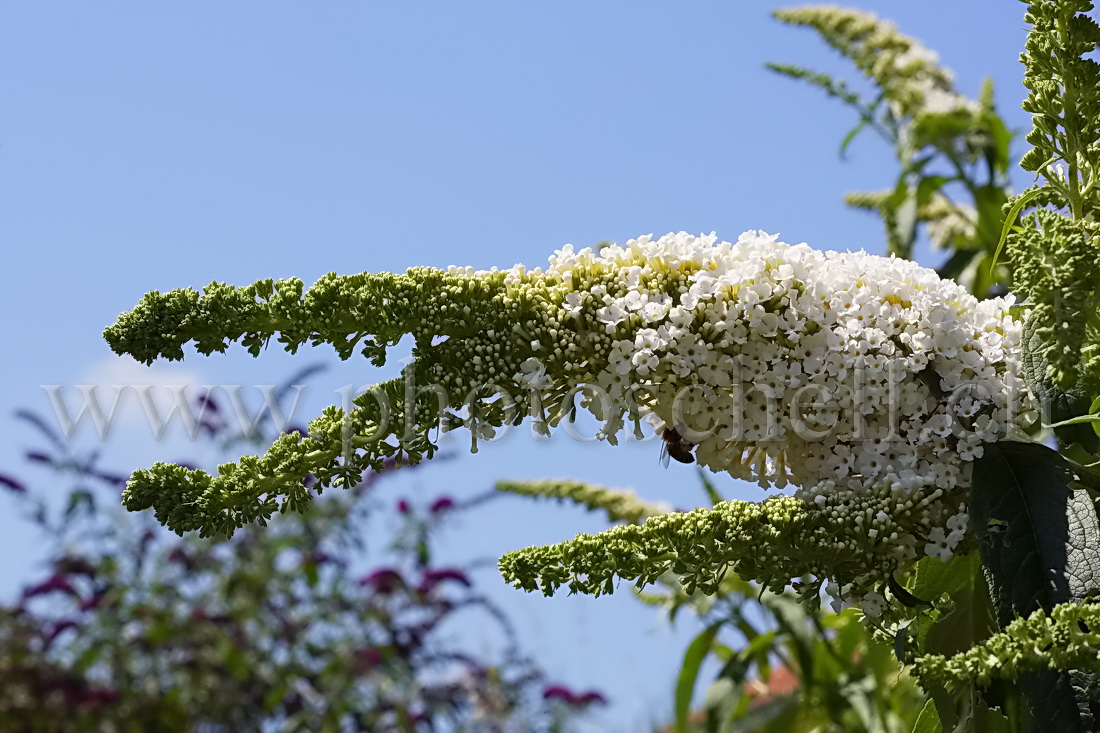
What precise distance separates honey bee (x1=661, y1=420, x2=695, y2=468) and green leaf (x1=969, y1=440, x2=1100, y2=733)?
1.00 ft

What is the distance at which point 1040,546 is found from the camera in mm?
994

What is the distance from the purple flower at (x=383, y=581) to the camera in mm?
3340

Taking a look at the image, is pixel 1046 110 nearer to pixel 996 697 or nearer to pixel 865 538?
pixel 865 538

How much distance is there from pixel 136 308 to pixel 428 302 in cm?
29

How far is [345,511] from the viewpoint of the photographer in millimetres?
3404

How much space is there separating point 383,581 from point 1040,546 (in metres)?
2.60

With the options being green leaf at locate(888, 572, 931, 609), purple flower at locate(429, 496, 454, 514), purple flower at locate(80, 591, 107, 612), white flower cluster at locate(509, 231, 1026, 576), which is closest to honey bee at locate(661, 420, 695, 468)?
white flower cluster at locate(509, 231, 1026, 576)

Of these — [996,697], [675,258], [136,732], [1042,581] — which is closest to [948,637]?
[996,697]

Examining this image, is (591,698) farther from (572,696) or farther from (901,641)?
(901,641)

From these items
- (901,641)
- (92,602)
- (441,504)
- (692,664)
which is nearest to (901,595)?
(901,641)

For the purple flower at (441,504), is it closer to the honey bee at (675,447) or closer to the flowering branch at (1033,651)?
the honey bee at (675,447)

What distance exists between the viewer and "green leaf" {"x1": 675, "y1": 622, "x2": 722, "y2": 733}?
1976 millimetres

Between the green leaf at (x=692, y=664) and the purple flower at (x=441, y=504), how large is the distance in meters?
1.52

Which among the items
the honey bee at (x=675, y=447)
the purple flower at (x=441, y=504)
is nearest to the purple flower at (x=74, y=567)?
the purple flower at (x=441, y=504)
